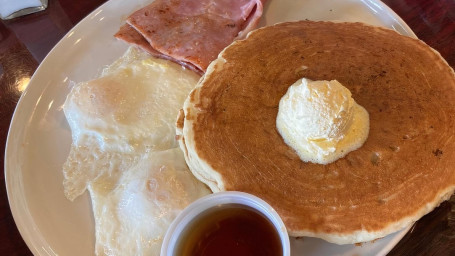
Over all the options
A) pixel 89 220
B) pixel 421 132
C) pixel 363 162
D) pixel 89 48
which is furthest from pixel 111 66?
pixel 421 132

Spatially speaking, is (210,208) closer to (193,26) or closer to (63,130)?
(63,130)

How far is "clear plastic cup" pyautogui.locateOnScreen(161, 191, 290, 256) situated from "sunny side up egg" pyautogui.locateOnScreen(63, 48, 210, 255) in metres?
0.24

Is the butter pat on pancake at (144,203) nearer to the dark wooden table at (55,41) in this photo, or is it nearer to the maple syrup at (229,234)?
the maple syrup at (229,234)

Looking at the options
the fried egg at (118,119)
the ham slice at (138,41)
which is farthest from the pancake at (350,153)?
the ham slice at (138,41)

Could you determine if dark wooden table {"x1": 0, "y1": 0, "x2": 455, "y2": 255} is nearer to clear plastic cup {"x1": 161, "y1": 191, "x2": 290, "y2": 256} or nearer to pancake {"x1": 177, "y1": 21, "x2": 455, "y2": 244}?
pancake {"x1": 177, "y1": 21, "x2": 455, "y2": 244}

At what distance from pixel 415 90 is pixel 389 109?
0.13m

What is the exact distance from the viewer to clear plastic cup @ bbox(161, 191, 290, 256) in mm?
1188

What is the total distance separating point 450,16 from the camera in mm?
2039

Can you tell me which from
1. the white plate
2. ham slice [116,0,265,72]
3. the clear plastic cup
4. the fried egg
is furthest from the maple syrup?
ham slice [116,0,265,72]

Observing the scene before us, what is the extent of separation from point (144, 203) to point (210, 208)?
0.35 meters

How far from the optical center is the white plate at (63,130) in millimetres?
1494

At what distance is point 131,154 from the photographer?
1.67 metres

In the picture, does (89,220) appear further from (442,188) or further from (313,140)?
(442,188)

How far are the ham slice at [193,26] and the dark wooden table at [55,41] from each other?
22.9 inches
